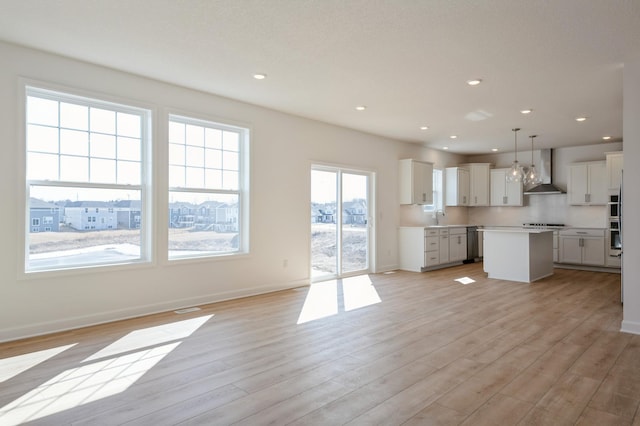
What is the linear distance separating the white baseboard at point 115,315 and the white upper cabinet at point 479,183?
20.4 feet

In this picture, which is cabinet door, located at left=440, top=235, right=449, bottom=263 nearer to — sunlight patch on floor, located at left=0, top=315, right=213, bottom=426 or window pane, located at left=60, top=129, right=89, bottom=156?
sunlight patch on floor, located at left=0, top=315, right=213, bottom=426

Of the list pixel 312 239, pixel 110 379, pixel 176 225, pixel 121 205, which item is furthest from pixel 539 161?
pixel 110 379

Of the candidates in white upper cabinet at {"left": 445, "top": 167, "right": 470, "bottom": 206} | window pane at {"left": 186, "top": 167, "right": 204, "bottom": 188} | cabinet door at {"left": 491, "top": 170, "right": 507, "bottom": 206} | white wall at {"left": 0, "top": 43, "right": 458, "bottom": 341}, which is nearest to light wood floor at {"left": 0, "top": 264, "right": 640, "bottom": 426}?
white wall at {"left": 0, "top": 43, "right": 458, "bottom": 341}

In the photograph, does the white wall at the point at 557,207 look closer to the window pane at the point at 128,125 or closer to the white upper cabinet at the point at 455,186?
the white upper cabinet at the point at 455,186

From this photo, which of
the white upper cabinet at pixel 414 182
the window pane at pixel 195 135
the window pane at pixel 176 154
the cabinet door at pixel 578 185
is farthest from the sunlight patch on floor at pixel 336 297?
the cabinet door at pixel 578 185

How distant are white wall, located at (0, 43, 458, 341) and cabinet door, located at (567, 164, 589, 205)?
3.98m

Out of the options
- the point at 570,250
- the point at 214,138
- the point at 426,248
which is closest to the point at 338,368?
the point at 214,138

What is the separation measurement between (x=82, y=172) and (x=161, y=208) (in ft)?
2.92

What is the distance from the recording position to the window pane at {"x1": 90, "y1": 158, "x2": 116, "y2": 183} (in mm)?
4246

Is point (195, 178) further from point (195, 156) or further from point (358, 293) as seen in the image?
point (358, 293)

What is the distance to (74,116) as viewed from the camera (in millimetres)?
4133

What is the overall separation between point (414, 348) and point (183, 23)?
3303 mm

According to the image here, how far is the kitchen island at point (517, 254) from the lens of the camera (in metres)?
6.71

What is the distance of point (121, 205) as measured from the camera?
4.47 m
